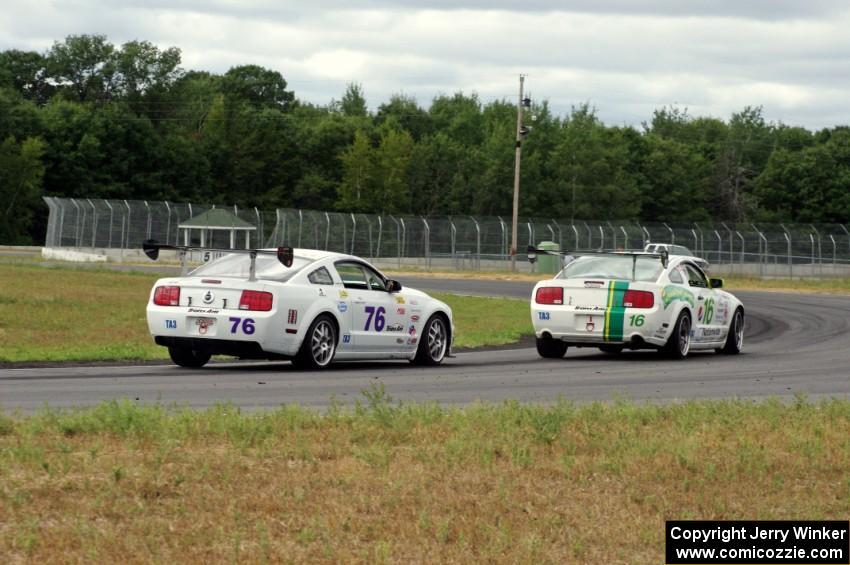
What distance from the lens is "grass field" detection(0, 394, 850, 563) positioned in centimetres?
651

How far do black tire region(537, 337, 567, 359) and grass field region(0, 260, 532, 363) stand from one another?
288cm

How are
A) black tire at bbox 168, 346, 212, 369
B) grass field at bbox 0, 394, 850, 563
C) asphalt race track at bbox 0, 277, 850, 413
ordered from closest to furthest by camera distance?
grass field at bbox 0, 394, 850, 563, asphalt race track at bbox 0, 277, 850, 413, black tire at bbox 168, 346, 212, 369

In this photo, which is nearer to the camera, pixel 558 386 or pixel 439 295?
pixel 558 386

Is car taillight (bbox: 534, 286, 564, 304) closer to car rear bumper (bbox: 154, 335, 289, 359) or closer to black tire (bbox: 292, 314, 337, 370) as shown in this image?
black tire (bbox: 292, 314, 337, 370)

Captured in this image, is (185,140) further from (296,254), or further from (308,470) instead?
(308,470)

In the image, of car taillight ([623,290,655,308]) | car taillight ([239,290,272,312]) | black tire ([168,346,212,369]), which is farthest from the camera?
car taillight ([623,290,655,308])

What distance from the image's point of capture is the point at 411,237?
6475cm

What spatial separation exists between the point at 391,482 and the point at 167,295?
8881 mm

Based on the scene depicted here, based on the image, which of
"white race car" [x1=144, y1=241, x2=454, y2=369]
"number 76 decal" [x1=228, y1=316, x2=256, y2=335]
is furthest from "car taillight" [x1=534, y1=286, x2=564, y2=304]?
"number 76 decal" [x1=228, y1=316, x2=256, y2=335]

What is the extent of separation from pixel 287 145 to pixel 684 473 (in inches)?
4027

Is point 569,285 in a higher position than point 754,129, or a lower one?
lower

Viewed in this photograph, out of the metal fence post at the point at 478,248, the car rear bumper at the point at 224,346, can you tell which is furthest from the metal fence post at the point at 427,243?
the car rear bumper at the point at 224,346

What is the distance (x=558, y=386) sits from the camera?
48.4 feet

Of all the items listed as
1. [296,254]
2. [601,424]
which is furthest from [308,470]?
[296,254]
